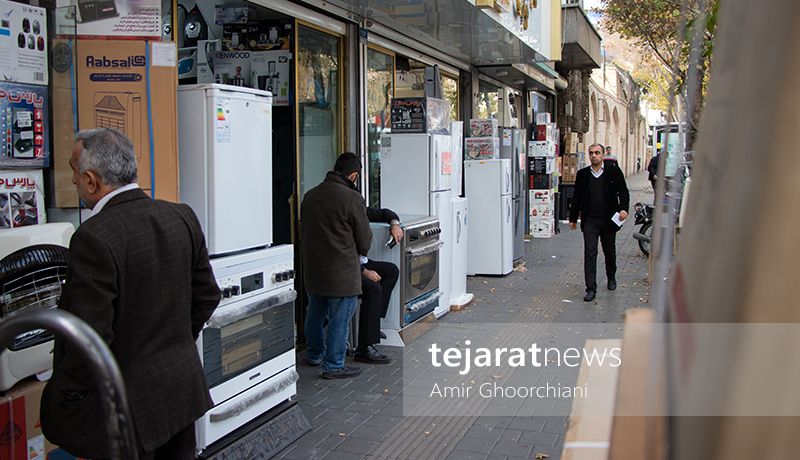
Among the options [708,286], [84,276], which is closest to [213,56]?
[84,276]

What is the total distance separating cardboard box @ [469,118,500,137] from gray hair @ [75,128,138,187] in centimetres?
885

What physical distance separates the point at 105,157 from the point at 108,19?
1.63m

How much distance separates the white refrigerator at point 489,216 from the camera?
10641mm

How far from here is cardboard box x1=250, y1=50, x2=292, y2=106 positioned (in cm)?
686

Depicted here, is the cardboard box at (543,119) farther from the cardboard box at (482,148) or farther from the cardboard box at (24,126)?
the cardboard box at (24,126)

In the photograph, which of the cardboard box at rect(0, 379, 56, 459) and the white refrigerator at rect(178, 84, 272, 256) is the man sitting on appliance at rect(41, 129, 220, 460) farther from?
the white refrigerator at rect(178, 84, 272, 256)

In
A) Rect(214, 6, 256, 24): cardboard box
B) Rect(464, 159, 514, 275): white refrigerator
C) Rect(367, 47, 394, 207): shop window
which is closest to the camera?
Rect(214, 6, 256, 24): cardboard box

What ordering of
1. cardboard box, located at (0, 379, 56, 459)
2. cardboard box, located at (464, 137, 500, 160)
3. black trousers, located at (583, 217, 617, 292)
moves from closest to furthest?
1. cardboard box, located at (0, 379, 56, 459)
2. black trousers, located at (583, 217, 617, 292)
3. cardboard box, located at (464, 137, 500, 160)

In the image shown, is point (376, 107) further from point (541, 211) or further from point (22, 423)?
point (541, 211)

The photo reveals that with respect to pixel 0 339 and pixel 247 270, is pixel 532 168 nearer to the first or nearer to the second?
pixel 247 270

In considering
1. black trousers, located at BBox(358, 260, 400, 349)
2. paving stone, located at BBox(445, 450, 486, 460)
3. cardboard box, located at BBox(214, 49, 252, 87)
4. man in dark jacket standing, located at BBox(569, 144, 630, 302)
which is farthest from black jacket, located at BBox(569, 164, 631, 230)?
paving stone, located at BBox(445, 450, 486, 460)

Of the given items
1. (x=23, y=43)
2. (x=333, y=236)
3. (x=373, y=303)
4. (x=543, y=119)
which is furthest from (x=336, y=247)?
(x=543, y=119)

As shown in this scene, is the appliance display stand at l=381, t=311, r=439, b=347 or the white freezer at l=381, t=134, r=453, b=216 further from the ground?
the white freezer at l=381, t=134, r=453, b=216

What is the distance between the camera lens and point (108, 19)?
3840mm
